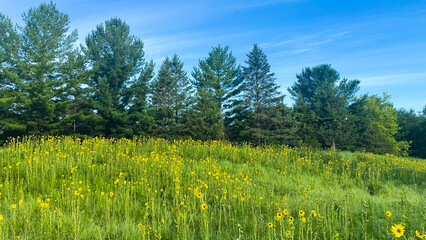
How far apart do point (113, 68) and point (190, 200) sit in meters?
19.5

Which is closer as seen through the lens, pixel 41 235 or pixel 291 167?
pixel 41 235

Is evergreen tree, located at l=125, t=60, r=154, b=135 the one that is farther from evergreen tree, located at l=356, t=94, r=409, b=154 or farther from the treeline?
evergreen tree, located at l=356, t=94, r=409, b=154

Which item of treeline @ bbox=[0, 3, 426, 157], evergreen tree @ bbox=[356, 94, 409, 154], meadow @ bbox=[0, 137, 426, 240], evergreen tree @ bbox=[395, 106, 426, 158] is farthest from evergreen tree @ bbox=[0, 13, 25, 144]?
evergreen tree @ bbox=[395, 106, 426, 158]

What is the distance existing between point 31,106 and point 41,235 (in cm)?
1876

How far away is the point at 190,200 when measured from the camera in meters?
4.46

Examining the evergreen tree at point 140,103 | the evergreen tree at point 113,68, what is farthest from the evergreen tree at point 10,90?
the evergreen tree at point 140,103

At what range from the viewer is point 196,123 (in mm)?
20422

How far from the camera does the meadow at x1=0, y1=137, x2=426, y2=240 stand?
3.16 m

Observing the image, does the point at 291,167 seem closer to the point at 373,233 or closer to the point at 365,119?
the point at 373,233

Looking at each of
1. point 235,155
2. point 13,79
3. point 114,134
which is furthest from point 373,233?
point 13,79

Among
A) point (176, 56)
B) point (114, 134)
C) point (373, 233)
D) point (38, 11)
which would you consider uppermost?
point (38, 11)

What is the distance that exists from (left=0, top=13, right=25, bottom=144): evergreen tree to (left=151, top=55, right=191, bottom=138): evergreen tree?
983 cm

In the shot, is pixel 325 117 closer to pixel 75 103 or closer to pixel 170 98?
pixel 170 98

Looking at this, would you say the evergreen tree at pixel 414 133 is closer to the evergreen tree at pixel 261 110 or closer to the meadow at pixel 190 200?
the evergreen tree at pixel 261 110
